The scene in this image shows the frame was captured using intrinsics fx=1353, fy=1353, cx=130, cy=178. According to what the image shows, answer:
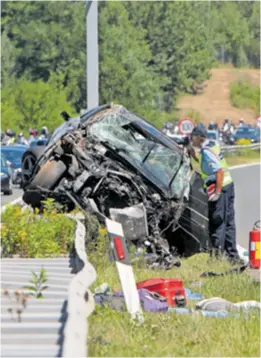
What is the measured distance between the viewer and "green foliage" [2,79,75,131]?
68.6 meters

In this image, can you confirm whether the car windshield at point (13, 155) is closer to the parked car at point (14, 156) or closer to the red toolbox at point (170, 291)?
the parked car at point (14, 156)

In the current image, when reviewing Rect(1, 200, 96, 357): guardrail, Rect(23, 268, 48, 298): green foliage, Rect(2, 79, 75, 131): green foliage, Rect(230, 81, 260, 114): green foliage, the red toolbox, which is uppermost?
Rect(1, 200, 96, 357): guardrail

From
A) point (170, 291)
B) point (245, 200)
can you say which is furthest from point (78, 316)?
point (245, 200)

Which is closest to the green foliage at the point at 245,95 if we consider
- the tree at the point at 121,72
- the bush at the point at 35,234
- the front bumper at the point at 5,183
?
the tree at the point at 121,72

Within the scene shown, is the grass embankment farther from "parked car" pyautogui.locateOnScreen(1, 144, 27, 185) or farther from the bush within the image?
"parked car" pyautogui.locateOnScreen(1, 144, 27, 185)

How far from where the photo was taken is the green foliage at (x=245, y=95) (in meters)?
139

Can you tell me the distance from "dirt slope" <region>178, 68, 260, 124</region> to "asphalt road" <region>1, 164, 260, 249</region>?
76.4 m

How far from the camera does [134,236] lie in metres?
15.5

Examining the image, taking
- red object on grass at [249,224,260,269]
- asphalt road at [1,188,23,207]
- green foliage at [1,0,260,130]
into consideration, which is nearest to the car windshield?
asphalt road at [1,188,23,207]

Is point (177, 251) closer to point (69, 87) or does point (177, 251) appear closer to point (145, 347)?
point (145, 347)

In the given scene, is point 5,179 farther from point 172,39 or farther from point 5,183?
point 172,39

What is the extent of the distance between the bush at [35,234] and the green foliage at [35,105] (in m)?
53.8

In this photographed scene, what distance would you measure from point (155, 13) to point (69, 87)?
25049 millimetres

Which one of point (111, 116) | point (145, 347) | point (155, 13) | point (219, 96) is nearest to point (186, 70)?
point (155, 13)
